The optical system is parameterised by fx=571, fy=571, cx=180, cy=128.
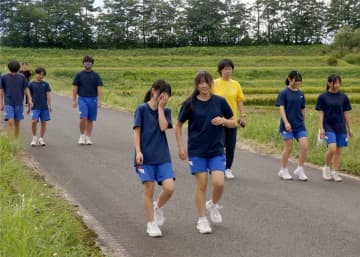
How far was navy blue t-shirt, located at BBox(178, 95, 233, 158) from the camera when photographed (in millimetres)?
6137

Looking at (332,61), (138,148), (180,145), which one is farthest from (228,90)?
(332,61)

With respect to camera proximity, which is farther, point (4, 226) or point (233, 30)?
point (233, 30)

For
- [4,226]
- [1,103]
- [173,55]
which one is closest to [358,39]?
[173,55]

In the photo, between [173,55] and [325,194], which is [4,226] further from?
[173,55]

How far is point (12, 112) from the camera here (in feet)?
36.1

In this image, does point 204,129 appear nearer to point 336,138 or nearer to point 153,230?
point 153,230

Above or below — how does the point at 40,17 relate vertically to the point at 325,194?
above

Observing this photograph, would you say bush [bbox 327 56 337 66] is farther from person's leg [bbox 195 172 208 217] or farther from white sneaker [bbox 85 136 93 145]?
person's leg [bbox 195 172 208 217]

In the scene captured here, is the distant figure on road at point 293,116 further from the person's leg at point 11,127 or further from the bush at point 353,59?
the bush at point 353,59

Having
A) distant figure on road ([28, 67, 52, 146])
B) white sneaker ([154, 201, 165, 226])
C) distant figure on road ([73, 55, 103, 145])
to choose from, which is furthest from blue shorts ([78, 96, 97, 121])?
white sneaker ([154, 201, 165, 226])

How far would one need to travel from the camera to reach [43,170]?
9.21 meters

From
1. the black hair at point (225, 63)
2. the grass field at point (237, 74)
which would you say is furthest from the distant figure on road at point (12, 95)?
the grass field at point (237, 74)

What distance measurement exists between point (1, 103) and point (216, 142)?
6.12 metres

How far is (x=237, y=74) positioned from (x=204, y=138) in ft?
136
